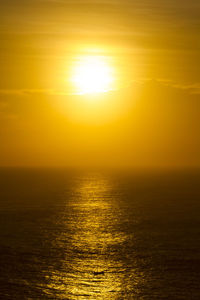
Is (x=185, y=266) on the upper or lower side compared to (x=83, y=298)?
upper

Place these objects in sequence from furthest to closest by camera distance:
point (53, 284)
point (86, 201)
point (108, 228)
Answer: point (86, 201) < point (108, 228) < point (53, 284)

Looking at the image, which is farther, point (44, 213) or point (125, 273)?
point (44, 213)

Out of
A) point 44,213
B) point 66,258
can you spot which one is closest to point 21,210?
point 44,213

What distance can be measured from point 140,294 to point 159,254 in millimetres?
24734

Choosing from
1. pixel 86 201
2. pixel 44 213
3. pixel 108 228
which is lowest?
pixel 108 228

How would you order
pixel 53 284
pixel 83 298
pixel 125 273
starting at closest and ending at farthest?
pixel 83 298, pixel 53 284, pixel 125 273

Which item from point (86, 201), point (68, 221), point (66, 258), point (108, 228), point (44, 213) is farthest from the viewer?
point (86, 201)

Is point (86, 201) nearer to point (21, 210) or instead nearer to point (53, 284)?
point (21, 210)

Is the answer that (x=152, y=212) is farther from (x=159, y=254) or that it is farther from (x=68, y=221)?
(x=159, y=254)

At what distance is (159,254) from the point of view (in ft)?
310

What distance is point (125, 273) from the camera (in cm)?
8094

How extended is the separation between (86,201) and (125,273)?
118 metres

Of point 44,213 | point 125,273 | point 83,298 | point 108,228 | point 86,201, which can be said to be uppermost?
point 86,201

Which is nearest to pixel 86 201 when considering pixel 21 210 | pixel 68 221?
pixel 21 210
